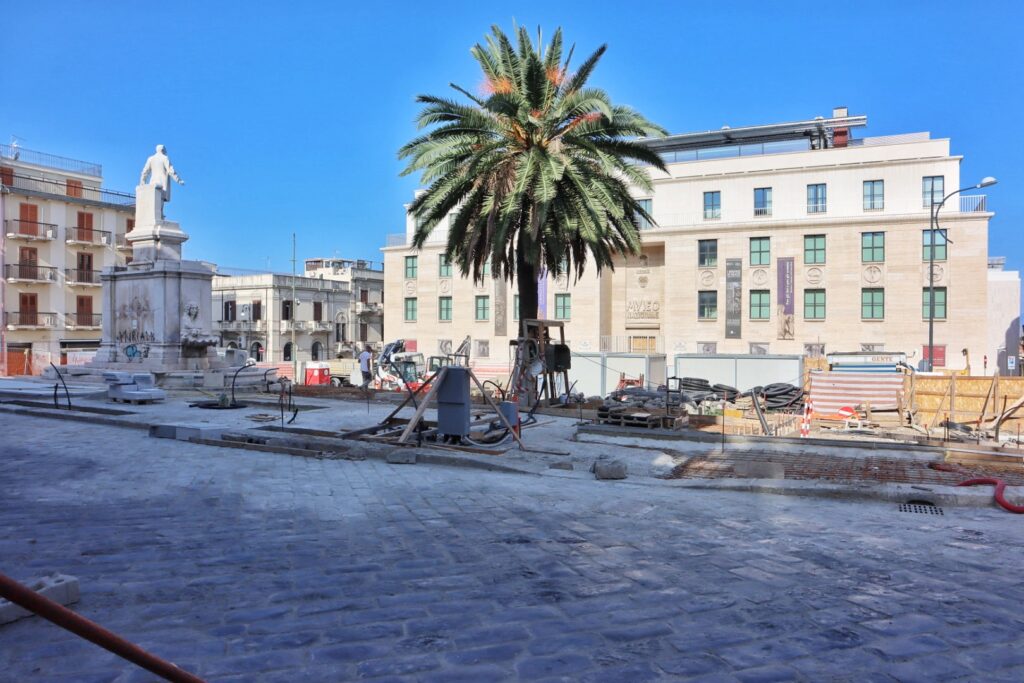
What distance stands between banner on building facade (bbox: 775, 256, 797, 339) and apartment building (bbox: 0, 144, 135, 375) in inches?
1675

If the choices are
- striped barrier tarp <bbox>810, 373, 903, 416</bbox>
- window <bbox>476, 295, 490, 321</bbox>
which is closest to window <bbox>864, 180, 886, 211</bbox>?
window <bbox>476, 295, 490, 321</bbox>

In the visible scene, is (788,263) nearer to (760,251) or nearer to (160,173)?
(760,251)

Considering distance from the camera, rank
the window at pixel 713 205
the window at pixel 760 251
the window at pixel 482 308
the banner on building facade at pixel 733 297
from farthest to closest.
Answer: the window at pixel 482 308
the window at pixel 713 205
the banner on building facade at pixel 733 297
the window at pixel 760 251

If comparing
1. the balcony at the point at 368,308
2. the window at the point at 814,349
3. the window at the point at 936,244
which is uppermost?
the window at the point at 936,244

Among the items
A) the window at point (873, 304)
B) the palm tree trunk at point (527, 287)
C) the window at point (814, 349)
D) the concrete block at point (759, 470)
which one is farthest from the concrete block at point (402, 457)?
the window at point (873, 304)

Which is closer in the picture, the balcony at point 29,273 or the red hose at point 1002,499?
the red hose at point 1002,499

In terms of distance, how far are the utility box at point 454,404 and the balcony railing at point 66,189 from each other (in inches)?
1817

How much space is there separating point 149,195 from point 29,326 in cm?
2614

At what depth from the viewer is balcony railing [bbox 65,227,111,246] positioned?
4850 centimetres

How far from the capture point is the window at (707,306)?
4641cm

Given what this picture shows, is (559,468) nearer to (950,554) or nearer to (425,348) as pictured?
(950,554)

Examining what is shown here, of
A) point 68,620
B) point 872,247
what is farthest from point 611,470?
point 872,247

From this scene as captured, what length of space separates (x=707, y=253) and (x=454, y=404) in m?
38.1

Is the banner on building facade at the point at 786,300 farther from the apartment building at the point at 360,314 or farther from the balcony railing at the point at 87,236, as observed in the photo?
the balcony railing at the point at 87,236
